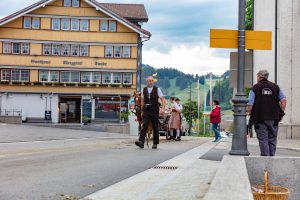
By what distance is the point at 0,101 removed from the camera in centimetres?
6256

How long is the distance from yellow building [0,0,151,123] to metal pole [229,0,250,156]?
52300 millimetres

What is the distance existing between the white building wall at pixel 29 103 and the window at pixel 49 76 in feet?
5.79

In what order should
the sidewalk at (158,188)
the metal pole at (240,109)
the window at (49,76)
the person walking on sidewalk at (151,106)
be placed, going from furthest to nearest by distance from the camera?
the window at (49,76), the person walking on sidewalk at (151,106), the metal pole at (240,109), the sidewalk at (158,188)

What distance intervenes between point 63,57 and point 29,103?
20.3 ft

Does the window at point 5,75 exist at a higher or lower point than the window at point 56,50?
lower

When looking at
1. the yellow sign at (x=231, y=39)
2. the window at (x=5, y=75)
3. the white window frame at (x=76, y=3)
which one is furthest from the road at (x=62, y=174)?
the window at (x=5, y=75)

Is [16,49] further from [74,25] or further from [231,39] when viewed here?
[231,39]

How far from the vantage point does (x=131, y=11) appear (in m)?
70.4

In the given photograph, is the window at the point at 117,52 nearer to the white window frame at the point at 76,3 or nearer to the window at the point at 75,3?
the white window frame at the point at 76,3

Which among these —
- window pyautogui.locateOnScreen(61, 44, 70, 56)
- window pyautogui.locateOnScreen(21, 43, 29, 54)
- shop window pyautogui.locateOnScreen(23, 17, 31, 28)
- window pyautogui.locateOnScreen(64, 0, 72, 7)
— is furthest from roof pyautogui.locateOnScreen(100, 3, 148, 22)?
window pyautogui.locateOnScreen(21, 43, 29, 54)

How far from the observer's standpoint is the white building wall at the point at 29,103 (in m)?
62.8

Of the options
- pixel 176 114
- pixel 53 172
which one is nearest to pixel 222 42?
pixel 53 172

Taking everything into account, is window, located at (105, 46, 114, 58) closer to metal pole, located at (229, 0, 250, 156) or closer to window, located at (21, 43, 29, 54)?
window, located at (21, 43, 29, 54)

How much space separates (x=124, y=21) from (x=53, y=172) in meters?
54.7
